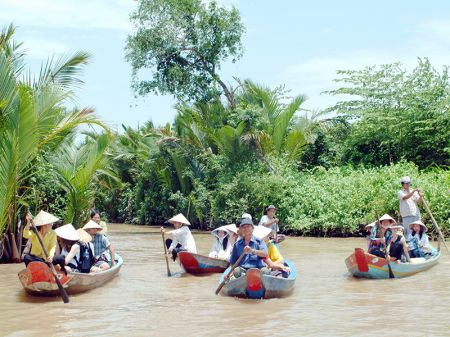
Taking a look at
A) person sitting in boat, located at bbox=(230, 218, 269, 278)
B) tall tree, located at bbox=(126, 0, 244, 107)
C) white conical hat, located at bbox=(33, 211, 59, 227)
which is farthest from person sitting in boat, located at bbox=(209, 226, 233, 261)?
tall tree, located at bbox=(126, 0, 244, 107)

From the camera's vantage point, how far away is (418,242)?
1398 centimetres

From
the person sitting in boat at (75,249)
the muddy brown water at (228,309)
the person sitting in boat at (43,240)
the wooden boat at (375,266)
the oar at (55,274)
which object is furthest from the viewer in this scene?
the wooden boat at (375,266)

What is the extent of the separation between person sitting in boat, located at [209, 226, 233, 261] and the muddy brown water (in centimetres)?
65

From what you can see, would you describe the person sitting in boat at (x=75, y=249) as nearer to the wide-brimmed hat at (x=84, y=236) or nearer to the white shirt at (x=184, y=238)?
the wide-brimmed hat at (x=84, y=236)

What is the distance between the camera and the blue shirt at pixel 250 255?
10406 millimetres

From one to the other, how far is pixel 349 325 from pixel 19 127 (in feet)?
25.8

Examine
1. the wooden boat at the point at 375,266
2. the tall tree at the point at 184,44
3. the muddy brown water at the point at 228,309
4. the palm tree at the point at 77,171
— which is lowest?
the muddy brown water at the point at 228,309

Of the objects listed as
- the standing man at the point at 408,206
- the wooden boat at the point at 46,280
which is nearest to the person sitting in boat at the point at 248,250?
the wooden boat at the point at 46,280

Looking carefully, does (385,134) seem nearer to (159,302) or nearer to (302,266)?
(302,266)

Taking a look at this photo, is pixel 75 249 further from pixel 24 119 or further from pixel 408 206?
pixel 408 206

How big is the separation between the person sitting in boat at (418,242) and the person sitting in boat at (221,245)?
359cm

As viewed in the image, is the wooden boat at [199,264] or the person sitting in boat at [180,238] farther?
the person sitting in boat at [180,238]

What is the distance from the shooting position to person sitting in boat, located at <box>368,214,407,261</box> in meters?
12.7

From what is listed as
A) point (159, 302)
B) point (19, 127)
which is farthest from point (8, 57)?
point (159, 302)
